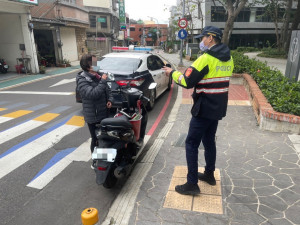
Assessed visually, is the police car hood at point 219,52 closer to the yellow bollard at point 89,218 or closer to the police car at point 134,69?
the yellow bollard at point 89,218

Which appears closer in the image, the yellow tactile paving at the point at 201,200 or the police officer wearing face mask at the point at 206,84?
the police officer wearing face mask at the point at 206,84

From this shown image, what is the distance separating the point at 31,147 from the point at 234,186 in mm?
3964

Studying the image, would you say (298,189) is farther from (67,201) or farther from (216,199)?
(67,201)

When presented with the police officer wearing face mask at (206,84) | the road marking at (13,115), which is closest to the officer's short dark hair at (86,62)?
the police officer wearing face mask at (206,84)

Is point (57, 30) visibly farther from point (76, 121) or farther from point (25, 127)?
point (25, 127)

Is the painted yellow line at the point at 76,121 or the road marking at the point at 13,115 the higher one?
the road marking at the point at 13,115

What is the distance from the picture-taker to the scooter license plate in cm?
321

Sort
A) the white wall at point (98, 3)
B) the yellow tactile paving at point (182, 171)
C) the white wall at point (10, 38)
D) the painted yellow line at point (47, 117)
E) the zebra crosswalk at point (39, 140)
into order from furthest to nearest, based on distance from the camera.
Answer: the white wall at point (98, 3) → the white wall at point (10, 38) → the painted yellow line at point (47, 117) → the zebra crosswalk at point (39, 140) → the yellow tactile paving at point (182, 171)

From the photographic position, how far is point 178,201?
321cm

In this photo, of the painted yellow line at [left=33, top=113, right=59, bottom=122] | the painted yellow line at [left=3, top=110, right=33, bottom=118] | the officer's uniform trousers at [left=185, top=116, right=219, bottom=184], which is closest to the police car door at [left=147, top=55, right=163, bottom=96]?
the painted yellow line at [left=33, top=113, right=59, bottom=122]

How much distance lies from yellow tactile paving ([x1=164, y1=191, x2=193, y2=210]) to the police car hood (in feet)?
5.95

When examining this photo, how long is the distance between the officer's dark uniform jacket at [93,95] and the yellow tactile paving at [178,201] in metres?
1.54

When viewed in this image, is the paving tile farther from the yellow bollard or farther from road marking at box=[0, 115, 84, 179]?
road marking at box=[0, 115, 84, 179]

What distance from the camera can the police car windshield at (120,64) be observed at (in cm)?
704
